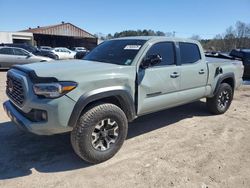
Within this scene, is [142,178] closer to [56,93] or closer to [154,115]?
[56,93]

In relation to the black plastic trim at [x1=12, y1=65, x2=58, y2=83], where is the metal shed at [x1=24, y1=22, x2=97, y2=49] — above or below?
above

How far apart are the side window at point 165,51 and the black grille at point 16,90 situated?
219cm

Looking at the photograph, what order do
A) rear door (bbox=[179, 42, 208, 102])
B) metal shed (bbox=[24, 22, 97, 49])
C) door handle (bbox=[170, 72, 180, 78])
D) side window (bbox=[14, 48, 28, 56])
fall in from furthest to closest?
metal shed (bbox=[24, 22, 97, 49]), side window (bbox=[14, 48, 28, 56]), rear door (bbox=[179, 42, 208, 102]), door handle (bbox=[170, 72, 180, 78])

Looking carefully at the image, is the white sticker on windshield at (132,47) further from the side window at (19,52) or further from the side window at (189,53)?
the side window at (19,52)

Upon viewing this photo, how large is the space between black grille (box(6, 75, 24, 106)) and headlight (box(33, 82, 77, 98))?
15.1 inches

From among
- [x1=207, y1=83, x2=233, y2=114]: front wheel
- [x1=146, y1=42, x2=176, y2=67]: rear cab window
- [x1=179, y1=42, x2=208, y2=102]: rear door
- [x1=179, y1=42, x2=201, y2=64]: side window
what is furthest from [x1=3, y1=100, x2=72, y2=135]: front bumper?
[x1=207, y1=83, x2=233, y2=114]: front wheel

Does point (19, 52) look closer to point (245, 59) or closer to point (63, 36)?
point (245, 59)

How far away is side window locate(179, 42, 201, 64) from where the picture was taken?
512 centimetres

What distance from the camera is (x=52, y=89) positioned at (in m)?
3.22

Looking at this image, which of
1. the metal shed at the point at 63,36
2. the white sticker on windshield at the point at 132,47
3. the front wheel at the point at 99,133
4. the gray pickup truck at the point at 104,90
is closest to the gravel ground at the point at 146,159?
the front wheel at the point at 99,133

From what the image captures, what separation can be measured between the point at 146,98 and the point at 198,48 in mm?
2165

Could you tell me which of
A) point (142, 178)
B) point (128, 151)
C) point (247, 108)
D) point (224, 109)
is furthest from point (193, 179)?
point (247, 108)

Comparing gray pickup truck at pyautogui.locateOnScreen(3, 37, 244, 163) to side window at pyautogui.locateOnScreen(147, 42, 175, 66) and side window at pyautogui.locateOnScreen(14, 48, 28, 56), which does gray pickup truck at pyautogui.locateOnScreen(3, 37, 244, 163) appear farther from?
side window at pyautogui.locateOnScreen(14, 48, 28, 56)

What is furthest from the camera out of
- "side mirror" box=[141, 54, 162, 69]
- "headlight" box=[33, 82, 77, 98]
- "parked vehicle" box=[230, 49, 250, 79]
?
"parked vehicle" box=[230, 49, 250, 79]
